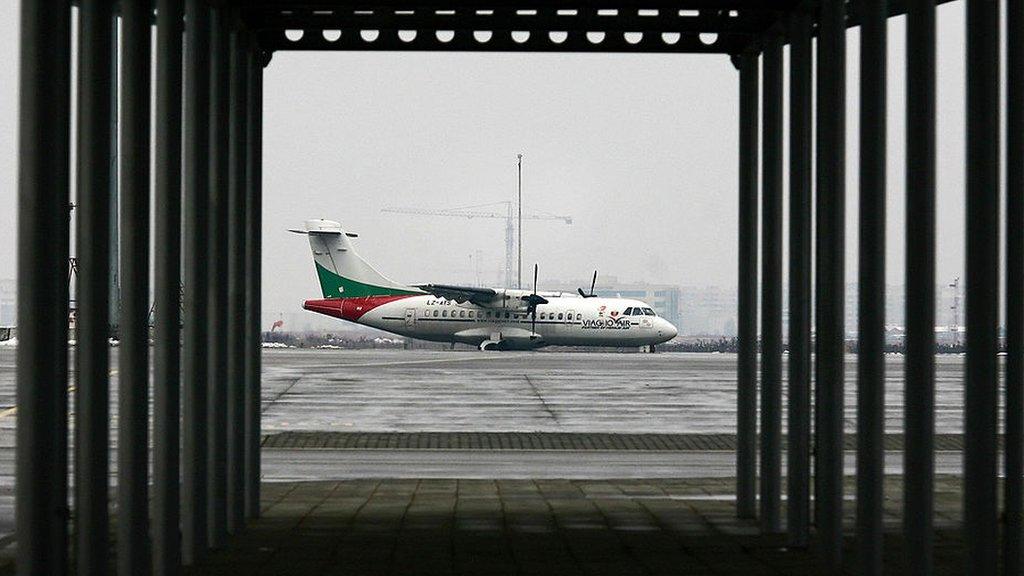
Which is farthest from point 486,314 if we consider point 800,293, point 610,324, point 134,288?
point 134,288

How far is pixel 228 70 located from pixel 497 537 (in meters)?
3.37

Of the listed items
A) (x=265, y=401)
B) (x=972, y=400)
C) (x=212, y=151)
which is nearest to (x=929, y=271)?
(x=972, y=400)

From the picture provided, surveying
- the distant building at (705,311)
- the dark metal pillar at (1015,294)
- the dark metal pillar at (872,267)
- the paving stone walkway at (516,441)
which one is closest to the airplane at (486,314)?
the paving stone walkway at (516,441)

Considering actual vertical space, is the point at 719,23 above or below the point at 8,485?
above

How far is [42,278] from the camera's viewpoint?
19.5 feet

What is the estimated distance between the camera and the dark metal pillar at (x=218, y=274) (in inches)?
350

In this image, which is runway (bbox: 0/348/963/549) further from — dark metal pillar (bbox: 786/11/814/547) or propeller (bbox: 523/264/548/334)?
propeller (bbox: 523/264/548/334)

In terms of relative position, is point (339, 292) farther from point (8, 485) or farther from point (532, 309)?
point (8, 485)

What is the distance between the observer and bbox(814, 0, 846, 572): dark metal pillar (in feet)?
27.6

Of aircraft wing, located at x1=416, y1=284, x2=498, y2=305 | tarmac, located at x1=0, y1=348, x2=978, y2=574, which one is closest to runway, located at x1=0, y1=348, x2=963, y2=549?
Answer: tarmac, located at x1=0, y1=348, x2=978, y2=574

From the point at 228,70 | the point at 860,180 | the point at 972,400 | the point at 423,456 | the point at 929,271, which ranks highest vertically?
the point at 228,70

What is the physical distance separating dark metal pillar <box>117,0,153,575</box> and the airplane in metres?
58.1

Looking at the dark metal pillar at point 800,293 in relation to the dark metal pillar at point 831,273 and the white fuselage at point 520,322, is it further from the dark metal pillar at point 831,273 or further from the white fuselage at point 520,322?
the white fuselage at point 520,322

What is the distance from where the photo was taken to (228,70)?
909cm
